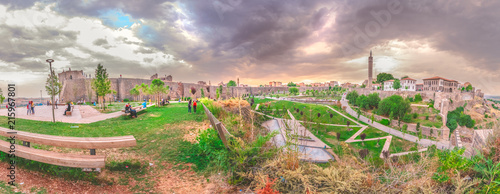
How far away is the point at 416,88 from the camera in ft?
211

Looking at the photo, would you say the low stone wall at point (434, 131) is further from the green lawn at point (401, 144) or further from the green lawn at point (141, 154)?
the green lawn at point (141, 154)

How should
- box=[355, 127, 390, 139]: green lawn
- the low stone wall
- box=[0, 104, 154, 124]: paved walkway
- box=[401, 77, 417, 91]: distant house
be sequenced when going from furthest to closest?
1. box=[401, 77, 417, 91]: distant house
2. the low stone wall
3. box=[355, 127, 390, 139]: green lawn
4. box=[0, 104, 154, 124]: paved walkway

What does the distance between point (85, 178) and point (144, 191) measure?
3.55 ft

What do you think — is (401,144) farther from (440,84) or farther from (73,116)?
(440,84)

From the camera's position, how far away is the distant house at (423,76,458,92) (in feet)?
181

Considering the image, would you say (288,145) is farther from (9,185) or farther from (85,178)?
(9,185)

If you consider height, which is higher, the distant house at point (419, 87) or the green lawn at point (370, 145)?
the distant house at point (419, 87)

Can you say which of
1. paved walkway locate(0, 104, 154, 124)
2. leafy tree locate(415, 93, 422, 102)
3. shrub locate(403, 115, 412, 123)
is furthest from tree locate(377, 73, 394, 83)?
paved walkway locate(0, 104, 154, 124)

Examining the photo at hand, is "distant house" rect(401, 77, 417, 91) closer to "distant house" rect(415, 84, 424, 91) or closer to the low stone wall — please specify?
"distant house" rect(415, 84, 424, 91)

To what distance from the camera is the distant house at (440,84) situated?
181 ft

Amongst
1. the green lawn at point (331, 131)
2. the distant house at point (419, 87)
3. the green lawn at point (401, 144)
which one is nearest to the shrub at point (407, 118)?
the green lawn at point (401, 144)

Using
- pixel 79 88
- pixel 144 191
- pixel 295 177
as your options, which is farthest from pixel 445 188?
pixel 79 88

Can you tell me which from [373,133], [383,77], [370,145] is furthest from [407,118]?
[383,77]

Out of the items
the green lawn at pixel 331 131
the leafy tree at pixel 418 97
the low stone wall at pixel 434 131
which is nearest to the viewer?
the green lawn at pixel 331 131
